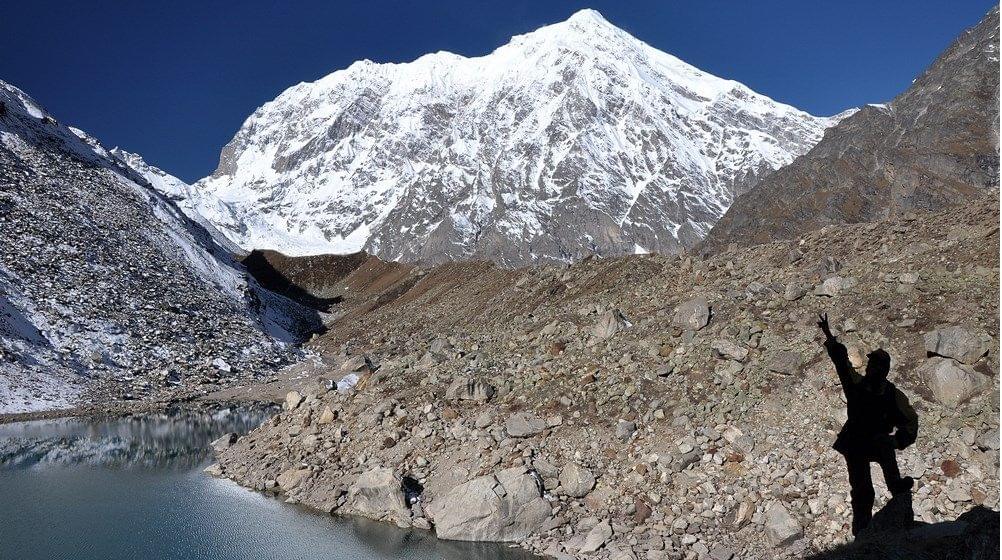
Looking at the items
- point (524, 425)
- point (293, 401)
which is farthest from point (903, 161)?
point (293, 401)

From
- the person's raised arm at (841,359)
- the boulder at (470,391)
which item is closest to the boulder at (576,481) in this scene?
the boulder at (470,391)

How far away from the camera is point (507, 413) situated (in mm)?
18641

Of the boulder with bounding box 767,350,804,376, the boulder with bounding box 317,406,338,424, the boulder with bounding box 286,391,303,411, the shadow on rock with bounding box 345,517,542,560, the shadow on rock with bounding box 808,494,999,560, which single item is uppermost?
the boulder with bounding box 286,391,303,411

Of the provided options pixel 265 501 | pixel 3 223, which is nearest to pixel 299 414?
pixel 265 501

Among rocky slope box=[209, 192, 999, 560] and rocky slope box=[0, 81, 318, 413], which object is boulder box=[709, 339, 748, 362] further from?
rocky slope box=[0, 81, 318, 413]

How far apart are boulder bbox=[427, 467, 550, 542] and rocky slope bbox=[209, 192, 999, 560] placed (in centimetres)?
5

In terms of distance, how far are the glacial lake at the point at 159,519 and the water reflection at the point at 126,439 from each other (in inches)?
5.3

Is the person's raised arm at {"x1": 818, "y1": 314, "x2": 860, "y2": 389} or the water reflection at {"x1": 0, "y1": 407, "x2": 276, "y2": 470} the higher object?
the water reflection at {"x1": 0, "y1": 407, "x2": 276, "y2": 470}

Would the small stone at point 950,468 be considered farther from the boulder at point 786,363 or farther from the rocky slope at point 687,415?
the boulder at point 786,363

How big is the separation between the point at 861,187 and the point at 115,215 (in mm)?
96688

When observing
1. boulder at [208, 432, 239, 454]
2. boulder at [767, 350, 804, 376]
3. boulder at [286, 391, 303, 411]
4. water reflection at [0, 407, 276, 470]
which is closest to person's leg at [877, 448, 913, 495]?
boulder at [767, 350, 804, 376]

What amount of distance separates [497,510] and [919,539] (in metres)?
9.17

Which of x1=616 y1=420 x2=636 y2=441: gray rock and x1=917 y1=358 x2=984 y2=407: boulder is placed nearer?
x1=917 y1=358 x2=984 y2=407: boulder

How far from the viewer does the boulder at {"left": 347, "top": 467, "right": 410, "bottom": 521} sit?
16.5 metres
